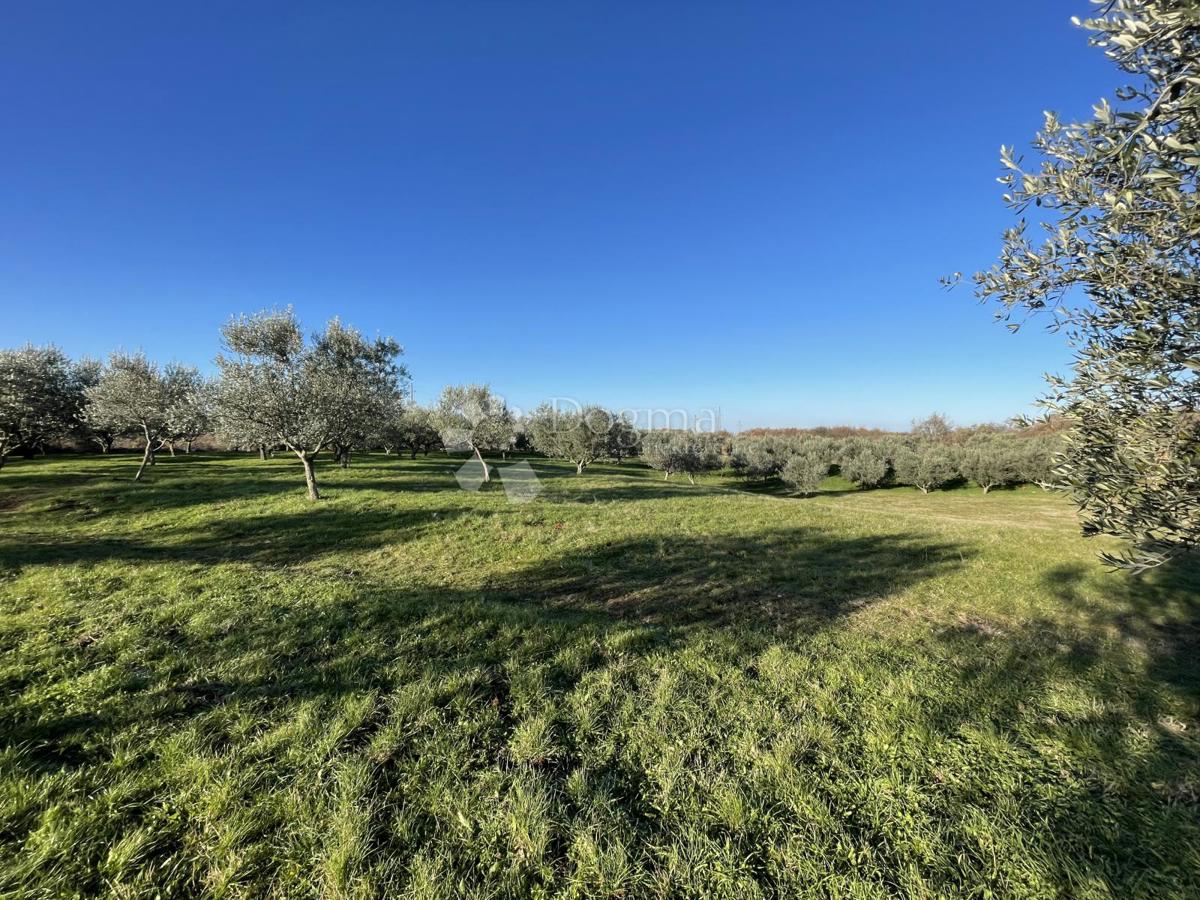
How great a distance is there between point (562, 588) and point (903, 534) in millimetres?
15725

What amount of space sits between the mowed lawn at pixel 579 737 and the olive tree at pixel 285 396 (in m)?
9.87

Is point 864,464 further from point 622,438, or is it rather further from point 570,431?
point 570,431

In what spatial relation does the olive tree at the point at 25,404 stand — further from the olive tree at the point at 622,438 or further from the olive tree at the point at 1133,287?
the olive tree at the point at 622,438

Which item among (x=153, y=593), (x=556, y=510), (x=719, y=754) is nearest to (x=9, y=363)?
(x=153, y=593)

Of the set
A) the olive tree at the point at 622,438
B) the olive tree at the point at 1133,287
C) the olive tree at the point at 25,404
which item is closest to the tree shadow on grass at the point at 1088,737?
the olive tree at the point at 1133,287

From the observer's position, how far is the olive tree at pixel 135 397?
89.7ft

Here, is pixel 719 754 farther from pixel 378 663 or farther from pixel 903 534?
pixel 903 534

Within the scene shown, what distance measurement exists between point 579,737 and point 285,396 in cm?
2229

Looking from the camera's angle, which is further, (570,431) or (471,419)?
(570,431)

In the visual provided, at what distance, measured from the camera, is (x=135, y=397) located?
89.9ft

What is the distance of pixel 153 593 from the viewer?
8.05 metres

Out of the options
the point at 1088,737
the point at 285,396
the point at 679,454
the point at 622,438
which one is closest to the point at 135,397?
the point at 285,396

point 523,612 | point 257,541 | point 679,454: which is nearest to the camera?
point 523,612

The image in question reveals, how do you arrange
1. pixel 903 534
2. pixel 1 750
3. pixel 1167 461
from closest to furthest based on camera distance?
pixel 1 750
pixel 1167 461
pixel 903 534
